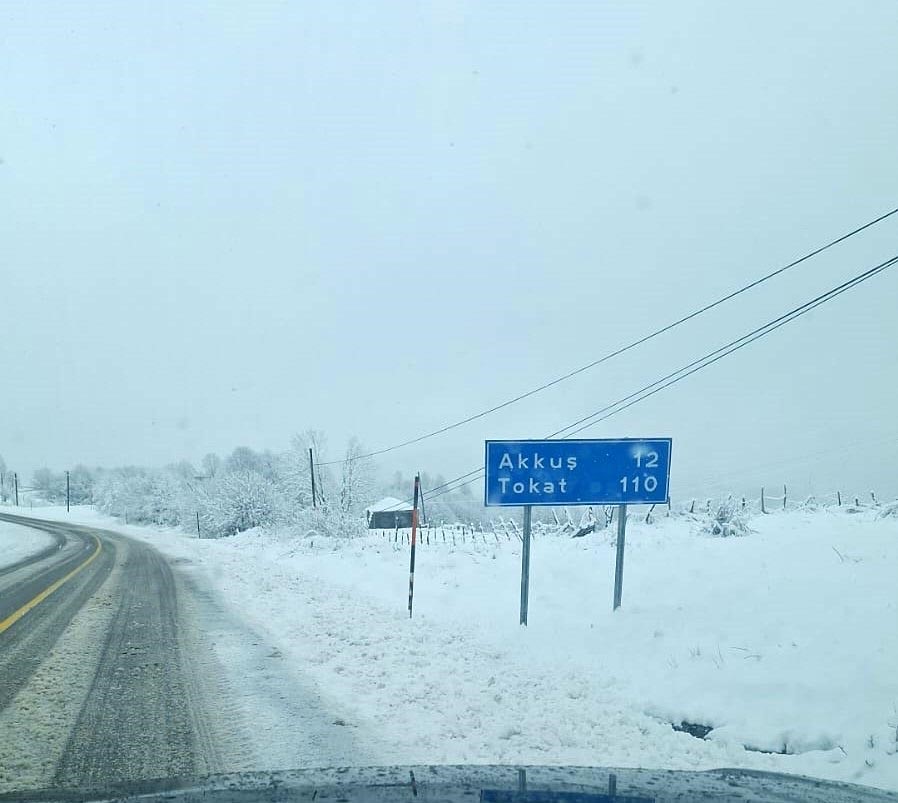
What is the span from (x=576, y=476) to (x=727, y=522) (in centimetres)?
924

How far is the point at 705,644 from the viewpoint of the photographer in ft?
27.4

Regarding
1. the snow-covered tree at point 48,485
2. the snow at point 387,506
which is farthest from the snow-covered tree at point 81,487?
the snow at point 387,506

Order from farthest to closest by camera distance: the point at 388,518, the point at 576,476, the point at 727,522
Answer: the point at 388,518 → the point at 727,522 → the point at 576,476

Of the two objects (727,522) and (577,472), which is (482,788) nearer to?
(577,472)

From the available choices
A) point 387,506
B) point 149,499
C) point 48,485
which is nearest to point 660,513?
point 387,506

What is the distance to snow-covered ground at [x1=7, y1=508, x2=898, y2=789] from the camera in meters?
5.79

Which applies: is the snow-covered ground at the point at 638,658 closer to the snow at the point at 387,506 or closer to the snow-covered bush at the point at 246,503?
the snow-covered bush at the point at 246,503

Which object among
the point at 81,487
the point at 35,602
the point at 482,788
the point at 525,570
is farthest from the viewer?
the point at 81,487

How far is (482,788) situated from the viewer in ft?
13.4

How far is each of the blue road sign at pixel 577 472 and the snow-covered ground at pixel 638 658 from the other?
1.60 metres

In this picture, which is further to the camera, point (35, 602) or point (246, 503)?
point (246, 503)

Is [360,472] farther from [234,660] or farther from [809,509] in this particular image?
[234,660]

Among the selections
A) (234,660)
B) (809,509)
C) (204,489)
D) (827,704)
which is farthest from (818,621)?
(204,489)

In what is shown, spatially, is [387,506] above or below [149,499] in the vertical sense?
above
